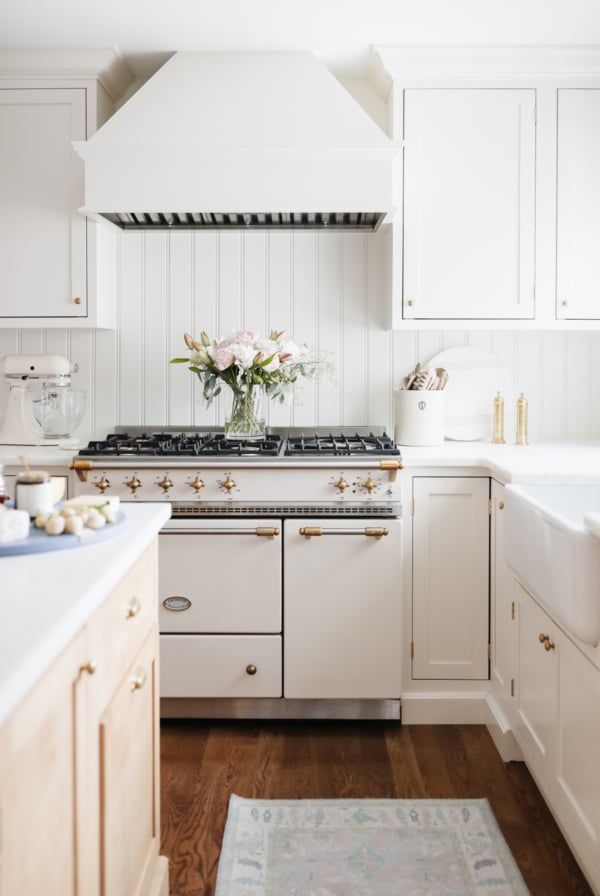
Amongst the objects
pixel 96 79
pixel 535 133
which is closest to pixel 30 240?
pixel 96 79

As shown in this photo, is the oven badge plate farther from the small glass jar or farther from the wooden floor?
the small glass jar

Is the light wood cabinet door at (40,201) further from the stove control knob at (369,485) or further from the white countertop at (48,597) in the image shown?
the white countertop at (48,597)

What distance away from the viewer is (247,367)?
2.83 metres

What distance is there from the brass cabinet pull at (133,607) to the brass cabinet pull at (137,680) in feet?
0.36

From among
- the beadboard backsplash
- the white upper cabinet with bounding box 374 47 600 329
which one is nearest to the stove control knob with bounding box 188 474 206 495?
the beadboard backsplash

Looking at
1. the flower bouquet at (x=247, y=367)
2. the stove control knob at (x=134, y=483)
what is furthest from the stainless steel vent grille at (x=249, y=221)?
the stove control knob at (x=134, y=483)

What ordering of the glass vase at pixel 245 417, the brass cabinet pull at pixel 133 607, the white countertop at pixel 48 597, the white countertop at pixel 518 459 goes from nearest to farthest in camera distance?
the white countertop at pixel 48 597
the brass cabinet pull at pixel 133 607
the white countertop at pixel 518 459
the glass vase at pixel 245 417

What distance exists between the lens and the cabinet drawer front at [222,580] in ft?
8.97

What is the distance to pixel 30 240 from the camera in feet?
9.79

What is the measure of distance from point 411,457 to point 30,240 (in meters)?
1.62

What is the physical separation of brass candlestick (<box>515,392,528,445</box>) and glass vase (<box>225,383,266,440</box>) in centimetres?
103

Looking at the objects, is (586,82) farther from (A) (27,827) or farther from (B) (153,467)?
(A) (27,827)

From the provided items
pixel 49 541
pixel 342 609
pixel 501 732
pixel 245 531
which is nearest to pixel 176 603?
pixel 245 531

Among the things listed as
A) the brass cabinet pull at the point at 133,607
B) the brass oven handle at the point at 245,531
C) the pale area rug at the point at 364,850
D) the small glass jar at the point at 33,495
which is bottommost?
the pale area rug at the point at 364,850
